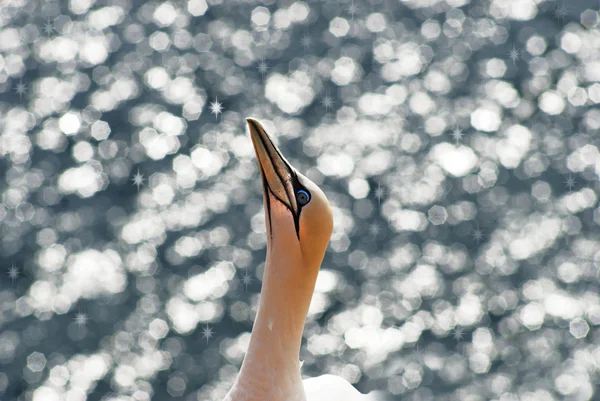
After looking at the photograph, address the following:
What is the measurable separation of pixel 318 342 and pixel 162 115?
20.0ft

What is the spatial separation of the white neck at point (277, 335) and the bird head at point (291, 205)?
0.32 feet

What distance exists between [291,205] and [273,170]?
8.8 inches

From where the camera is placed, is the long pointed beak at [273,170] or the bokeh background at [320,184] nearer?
the long pointed beak at [273,170]

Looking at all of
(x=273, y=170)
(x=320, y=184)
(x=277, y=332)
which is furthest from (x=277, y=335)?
(x=320, y=184)

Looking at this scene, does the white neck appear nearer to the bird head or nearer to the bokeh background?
the bird head

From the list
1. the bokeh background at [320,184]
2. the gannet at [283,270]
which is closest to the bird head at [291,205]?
the gannet at [283,270]

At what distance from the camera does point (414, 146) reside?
55.7 feet

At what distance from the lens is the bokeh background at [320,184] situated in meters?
13.1

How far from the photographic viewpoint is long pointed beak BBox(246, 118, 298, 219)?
16.0 feet

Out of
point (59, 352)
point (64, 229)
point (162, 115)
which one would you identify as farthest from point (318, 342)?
point (162, 115)

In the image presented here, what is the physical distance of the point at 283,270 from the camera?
5043 millimetres

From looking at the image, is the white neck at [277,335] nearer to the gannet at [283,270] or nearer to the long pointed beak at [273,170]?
the gannet at [283,270]

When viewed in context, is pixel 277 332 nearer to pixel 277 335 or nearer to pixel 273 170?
pixel 277 335

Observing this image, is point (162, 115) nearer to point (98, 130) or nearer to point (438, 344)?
point (98, 130)
